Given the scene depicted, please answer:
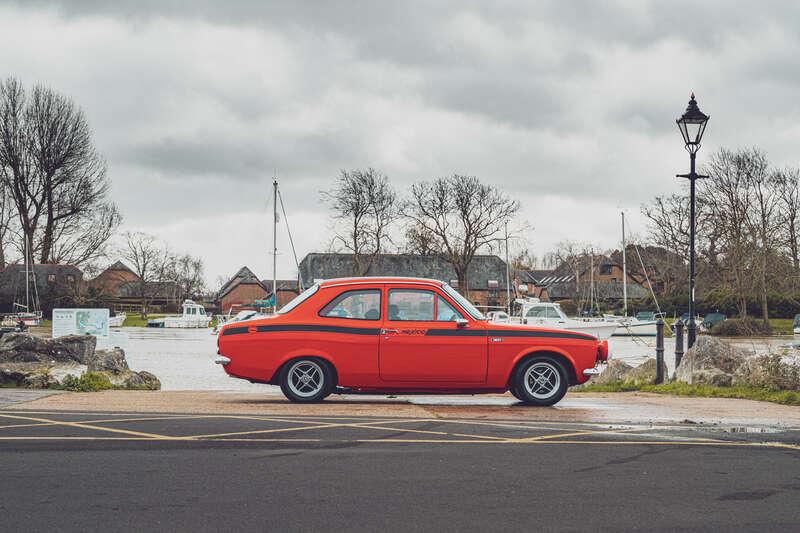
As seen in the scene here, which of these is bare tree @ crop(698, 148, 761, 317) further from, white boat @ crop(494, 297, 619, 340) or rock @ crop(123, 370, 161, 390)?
rock @ crop(123, 370, 161, 390)

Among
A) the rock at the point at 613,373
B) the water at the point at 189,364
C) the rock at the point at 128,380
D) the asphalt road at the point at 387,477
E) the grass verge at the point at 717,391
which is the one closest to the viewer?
the asphalt road at the point at 387,477

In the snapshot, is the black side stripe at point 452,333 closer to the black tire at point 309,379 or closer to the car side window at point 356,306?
the car side window at point 356,306

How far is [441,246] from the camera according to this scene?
8506 cm

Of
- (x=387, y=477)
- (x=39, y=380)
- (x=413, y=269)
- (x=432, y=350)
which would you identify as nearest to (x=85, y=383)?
(x=39, y=380)

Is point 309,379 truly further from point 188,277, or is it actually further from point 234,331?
point 188,277

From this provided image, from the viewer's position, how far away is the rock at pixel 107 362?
15648 millimetres

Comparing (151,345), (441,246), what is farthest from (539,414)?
(441,246)

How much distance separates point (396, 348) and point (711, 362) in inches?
273

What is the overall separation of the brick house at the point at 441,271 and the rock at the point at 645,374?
276 feet

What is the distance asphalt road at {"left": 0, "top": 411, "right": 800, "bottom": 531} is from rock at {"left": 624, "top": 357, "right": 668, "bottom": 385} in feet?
26.6

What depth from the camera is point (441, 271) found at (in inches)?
4262

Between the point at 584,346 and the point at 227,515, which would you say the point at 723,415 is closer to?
the point at 584,346

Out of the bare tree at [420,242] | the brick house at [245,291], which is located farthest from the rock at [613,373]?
the brick house at [245,291]

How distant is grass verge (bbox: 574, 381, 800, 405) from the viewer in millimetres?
13625
